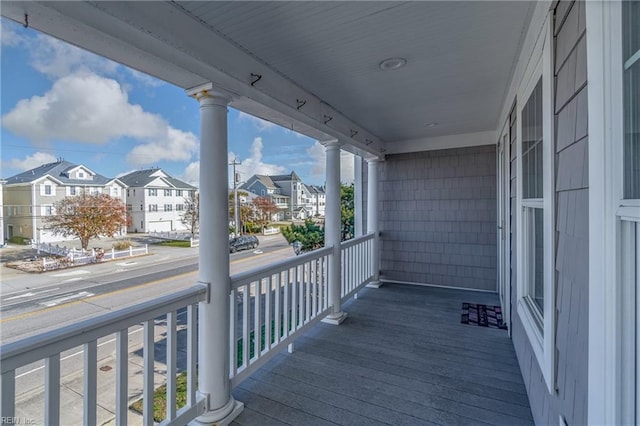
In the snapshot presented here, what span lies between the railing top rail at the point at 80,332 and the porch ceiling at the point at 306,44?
1304 mm

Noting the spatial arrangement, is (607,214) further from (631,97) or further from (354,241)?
(354,241)

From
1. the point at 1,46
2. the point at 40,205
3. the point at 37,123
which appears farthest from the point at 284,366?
the point at 1,46

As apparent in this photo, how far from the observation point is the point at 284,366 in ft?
8.71

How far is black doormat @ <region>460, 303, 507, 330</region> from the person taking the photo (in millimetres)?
3514

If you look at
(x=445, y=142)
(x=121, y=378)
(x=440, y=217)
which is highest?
(x=445, y=142)

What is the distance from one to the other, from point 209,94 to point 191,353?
1.63 meters

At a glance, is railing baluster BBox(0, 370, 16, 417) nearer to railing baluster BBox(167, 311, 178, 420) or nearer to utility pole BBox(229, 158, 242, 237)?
railing baluster BBox(167, 311, 178, 420)

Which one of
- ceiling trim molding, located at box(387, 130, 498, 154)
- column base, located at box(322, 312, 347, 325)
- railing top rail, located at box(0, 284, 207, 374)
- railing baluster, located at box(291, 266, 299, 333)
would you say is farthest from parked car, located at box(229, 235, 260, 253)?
ceiling trim molding, located at box(387, 130, 498, 154)

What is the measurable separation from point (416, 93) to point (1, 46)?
111 inches

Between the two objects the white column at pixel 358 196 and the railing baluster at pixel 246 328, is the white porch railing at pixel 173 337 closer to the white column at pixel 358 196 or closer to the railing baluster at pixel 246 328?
the railing baluster at pixel 246 328

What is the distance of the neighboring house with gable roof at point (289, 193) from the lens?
2750 mm

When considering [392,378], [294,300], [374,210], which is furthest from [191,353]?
[374,210]

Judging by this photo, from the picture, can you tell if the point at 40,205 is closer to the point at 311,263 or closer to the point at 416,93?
the point at 311,263

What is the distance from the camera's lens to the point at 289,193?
10.4ft
